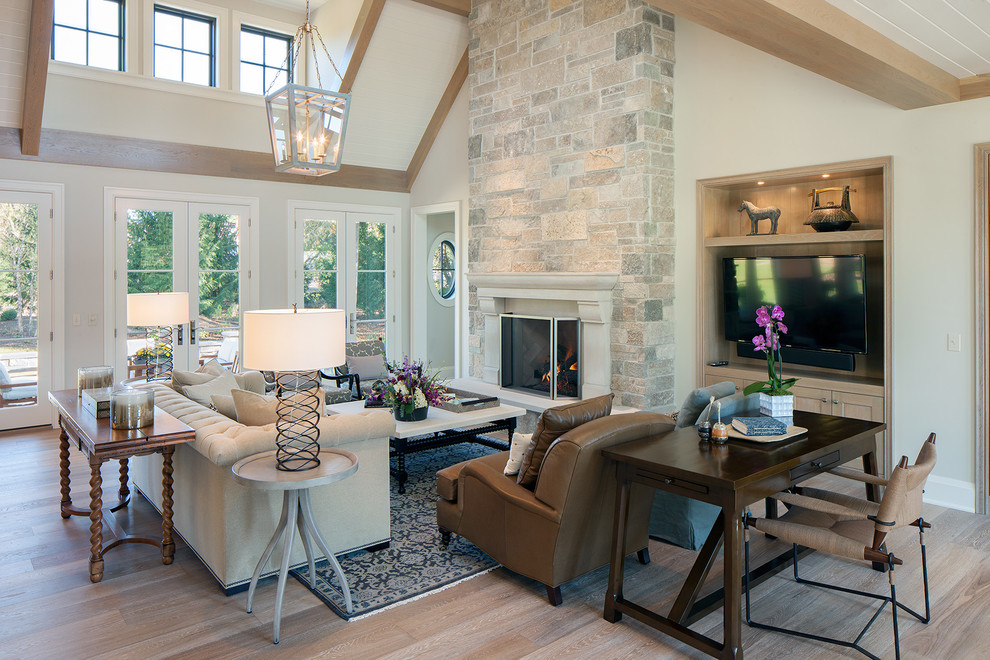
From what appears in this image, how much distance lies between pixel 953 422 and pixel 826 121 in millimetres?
2274

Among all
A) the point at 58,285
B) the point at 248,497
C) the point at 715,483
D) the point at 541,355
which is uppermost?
the point at 58,285

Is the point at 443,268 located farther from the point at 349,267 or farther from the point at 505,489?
the point at 505,489

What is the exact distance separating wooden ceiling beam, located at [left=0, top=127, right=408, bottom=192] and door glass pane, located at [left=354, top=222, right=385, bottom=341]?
72 centimetres

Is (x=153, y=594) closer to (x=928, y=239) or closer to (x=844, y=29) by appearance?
(x=844, y=29)

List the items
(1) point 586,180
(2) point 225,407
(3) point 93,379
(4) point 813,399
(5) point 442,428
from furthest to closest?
1. (1) point 586,180
2. (4) point 813,399
3. (5) point 442,428
4. (3) point 93,379
5. (2) point 225,407

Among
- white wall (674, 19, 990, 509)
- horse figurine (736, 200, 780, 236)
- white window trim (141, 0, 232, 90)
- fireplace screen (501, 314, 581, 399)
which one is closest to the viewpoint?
white wall (674, 19, 990, 509)

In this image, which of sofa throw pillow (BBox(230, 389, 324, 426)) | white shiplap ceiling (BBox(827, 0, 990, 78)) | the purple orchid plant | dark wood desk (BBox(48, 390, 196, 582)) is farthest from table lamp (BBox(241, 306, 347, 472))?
white shiplap ceiling (BBox(827, 0, 990, 78))

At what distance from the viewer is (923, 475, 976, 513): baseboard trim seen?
4434mm

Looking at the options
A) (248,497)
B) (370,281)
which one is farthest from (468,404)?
(370,281)

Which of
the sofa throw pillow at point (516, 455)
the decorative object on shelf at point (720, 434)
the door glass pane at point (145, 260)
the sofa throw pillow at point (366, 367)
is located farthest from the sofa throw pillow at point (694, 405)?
the door glass pane at point (145, 260)

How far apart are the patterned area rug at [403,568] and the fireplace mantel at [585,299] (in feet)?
7.22

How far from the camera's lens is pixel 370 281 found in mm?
8719

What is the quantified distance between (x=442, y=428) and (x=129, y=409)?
6.70 ft

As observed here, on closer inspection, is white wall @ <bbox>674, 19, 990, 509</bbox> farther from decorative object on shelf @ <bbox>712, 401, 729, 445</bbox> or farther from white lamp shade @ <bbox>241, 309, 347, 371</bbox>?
white lamp shade @ <bbox>241, 309, 347, 371</bbox>
